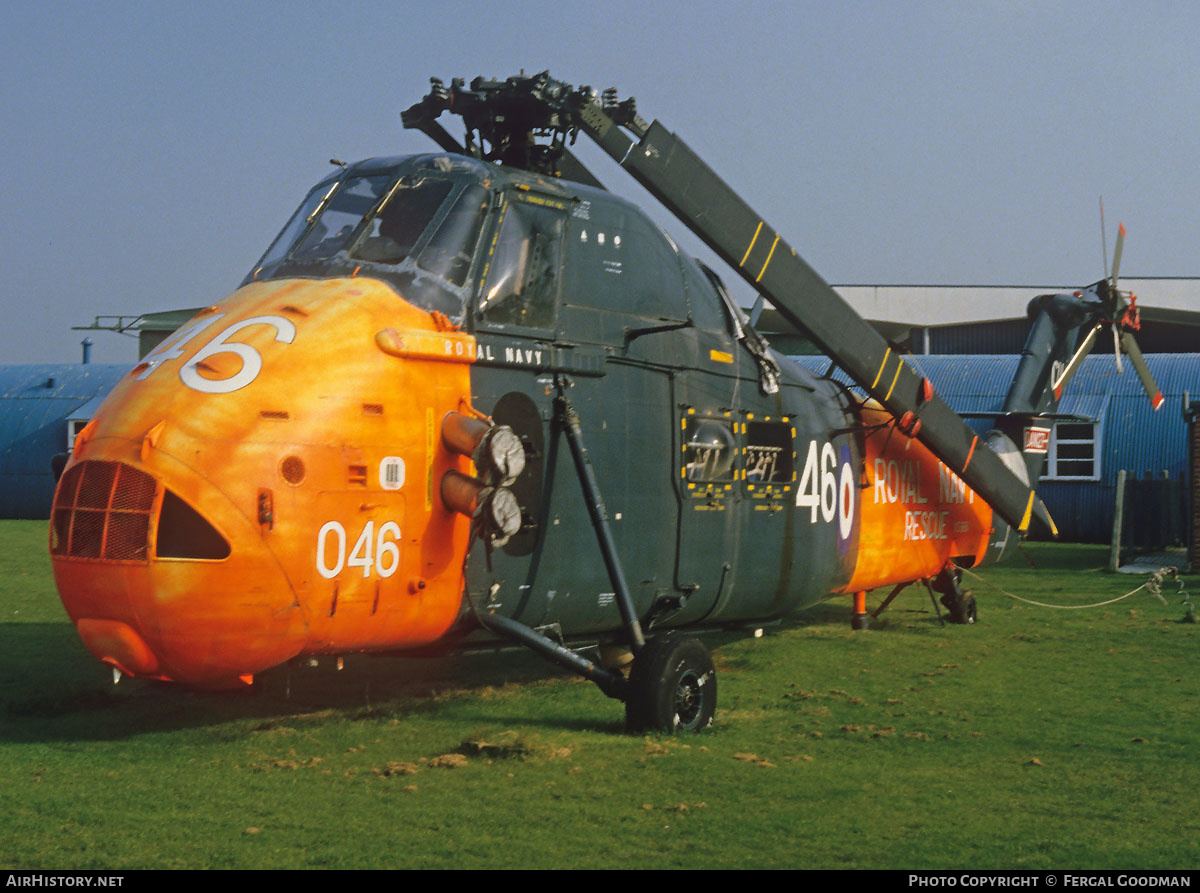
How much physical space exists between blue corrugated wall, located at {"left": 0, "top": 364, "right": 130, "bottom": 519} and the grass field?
28362 mm

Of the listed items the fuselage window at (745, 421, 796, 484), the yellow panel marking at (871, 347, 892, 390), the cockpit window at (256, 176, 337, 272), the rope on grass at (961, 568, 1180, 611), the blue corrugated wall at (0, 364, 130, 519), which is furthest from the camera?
the blue corrugated wall at (0, 364, 130, 519)

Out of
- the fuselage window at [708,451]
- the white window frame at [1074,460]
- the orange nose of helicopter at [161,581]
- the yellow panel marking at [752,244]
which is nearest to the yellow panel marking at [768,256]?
the yellow panel marking at [752,244]

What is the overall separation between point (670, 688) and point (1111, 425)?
2531 cm

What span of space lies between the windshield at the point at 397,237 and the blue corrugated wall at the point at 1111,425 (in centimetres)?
2078

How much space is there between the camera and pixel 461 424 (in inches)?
334

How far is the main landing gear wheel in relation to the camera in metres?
8.88

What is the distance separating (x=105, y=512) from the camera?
7367 mm

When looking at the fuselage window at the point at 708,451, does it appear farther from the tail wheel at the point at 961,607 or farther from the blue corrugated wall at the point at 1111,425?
the blue corrugated wall at the point at 1111,425

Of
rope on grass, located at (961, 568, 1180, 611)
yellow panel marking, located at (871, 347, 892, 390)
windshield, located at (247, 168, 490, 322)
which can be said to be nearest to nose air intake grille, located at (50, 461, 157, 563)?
windshield, located at (247, 168, 490, 322)

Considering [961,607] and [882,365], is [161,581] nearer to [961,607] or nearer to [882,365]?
[882,365]

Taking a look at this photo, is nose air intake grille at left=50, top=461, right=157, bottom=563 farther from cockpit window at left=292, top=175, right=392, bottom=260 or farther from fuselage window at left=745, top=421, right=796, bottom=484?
fuselage window at left=745, top=421, right=796, bottom=484

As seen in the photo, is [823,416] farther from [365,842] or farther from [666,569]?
[365,842]
